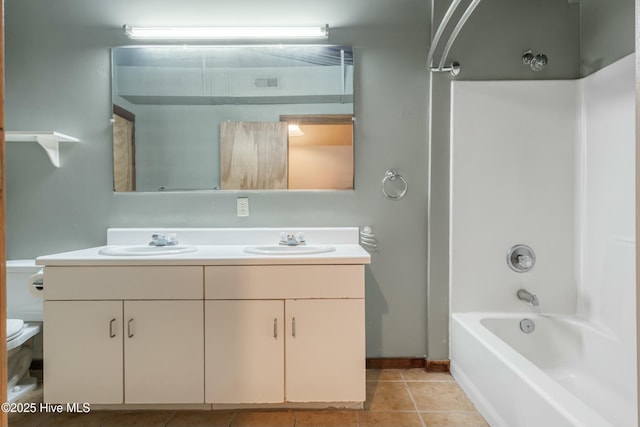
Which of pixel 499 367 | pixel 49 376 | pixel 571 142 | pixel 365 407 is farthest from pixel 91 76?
pixel 571 142

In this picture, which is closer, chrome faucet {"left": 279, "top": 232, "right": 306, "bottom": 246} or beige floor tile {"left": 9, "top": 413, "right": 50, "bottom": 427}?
beige floor tile {"left": 9, "top": 413, "right": 50, "bottom": 427}

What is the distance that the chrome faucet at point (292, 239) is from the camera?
1852 millimetres

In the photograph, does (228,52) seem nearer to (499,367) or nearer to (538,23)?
(538,23)

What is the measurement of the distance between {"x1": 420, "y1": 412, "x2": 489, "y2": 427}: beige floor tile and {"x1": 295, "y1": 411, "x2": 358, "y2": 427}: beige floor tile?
34 centimetres

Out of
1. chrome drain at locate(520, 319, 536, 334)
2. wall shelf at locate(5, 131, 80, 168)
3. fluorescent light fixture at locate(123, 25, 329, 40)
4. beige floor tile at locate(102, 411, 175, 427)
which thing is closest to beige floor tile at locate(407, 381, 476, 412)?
chrome drain at locate(520, 319, 536, 334)

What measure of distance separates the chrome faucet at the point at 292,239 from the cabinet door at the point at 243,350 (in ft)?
1.40

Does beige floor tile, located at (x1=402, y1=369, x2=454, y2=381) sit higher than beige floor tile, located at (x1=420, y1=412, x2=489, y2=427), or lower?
higher

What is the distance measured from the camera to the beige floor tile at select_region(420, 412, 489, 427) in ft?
4.92

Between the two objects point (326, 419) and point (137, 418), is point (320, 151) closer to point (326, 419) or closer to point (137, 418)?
point (326, 419)

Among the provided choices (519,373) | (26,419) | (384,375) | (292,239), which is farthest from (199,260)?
(519,373)

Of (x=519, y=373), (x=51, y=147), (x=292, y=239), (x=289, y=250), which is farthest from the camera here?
(x=51, y=147)

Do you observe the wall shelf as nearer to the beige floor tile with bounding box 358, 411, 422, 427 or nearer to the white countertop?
the white countertop

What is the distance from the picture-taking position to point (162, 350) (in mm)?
1491

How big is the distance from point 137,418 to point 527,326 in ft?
6.61
